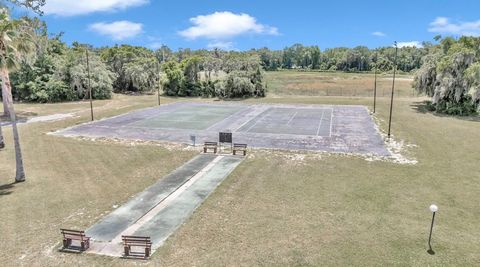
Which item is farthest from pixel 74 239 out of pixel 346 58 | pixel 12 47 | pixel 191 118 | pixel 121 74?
pixel 346 58

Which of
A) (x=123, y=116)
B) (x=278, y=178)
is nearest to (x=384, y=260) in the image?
(x=278, y=178)

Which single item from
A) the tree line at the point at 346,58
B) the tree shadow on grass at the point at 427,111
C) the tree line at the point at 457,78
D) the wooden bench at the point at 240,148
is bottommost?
the wooden bench at the point at 240,148

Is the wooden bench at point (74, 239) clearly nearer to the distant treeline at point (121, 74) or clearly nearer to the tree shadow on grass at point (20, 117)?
the tree shadow on grass at point (20, 117)

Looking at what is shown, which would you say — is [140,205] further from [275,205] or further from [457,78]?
[457,78]

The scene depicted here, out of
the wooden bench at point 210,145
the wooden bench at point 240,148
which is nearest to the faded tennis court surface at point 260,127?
the wooden bench at point 240,148

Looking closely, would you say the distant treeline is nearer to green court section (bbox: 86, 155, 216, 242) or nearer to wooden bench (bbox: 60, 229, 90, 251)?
green court section (bbox: 86, 155, 216, 242)

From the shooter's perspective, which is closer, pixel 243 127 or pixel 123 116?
pixel 243 127

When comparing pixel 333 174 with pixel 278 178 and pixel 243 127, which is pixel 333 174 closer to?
pixel 278 178
